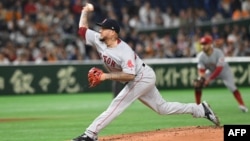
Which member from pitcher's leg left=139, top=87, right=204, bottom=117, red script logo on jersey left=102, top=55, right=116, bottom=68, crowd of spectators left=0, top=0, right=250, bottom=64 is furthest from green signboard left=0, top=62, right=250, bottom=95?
red script logo on jersey left=102, top=55, right=116, bottom=68

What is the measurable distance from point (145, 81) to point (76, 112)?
700 centimetres

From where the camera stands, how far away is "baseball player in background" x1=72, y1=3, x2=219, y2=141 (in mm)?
9945

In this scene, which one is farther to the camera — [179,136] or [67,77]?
[67,77]

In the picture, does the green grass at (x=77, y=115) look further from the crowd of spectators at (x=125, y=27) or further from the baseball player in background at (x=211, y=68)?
the crowd of spectators at (x=125, y=27)

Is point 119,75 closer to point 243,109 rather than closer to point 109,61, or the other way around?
point 109,61

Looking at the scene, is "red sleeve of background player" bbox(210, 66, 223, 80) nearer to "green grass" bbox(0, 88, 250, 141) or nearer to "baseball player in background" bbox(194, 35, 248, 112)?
"baseball player in background" bbox(194, 35, 248, 112)

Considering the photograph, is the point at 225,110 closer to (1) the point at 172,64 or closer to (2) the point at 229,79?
(2) the point at 229,79

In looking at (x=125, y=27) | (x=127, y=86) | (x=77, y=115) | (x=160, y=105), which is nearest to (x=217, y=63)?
(x=77, y=115)

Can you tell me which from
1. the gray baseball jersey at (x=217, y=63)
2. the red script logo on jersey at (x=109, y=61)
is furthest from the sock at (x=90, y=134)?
the gray baseball jersey at (x=217, y=63)

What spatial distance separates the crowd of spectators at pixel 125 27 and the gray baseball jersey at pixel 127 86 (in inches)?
541

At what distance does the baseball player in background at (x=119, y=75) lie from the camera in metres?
9.95

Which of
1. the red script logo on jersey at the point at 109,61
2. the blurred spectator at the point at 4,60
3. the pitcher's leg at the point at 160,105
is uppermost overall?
the red script logo on jersey at the point at 109,61

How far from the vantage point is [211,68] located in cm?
1709

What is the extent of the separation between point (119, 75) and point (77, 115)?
6487 mm
